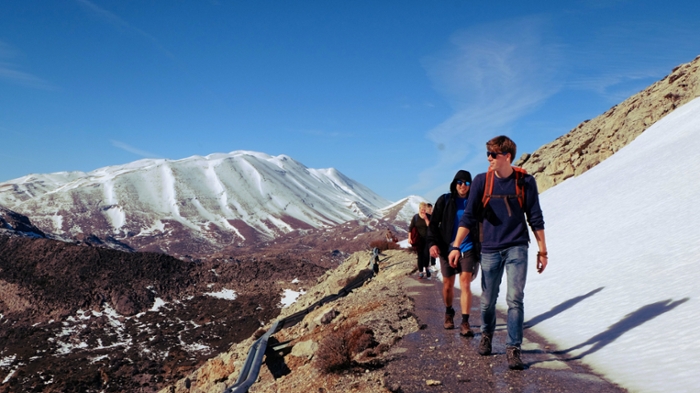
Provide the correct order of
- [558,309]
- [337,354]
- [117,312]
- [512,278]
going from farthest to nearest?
[117,312] → [558,309] → [337,354] → [512,278]

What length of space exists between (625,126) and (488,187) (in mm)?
23442

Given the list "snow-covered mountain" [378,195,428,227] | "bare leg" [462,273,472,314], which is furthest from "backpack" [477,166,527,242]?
"snow-covered mountain" [378,195,428,227]

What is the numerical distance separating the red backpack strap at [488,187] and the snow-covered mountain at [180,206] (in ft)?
317

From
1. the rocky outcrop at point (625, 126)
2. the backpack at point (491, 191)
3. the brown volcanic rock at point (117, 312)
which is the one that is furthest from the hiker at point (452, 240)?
the rocky outcrop at point (625, 126)

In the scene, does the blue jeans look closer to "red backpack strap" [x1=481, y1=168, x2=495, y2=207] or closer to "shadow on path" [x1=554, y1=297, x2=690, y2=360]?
"red backpack strap" [x1=481, y1=168, x2=495, y2=207]

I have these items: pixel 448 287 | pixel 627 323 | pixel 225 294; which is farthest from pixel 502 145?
pixel 225 294

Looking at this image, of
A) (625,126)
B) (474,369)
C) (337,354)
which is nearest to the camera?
(474,369)

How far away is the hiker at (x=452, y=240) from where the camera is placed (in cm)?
525

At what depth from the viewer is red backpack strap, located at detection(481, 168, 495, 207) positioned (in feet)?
13.8

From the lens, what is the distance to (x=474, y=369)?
420cm

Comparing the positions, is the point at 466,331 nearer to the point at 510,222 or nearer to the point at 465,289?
the point at 465,289

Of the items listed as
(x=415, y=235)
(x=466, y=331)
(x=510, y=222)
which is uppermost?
(x=415, y=235)

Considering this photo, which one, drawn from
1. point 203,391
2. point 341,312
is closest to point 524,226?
point 341,312

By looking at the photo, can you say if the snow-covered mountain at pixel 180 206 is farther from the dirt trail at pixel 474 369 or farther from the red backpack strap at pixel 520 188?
the red backpack strap at pixel 520 188
